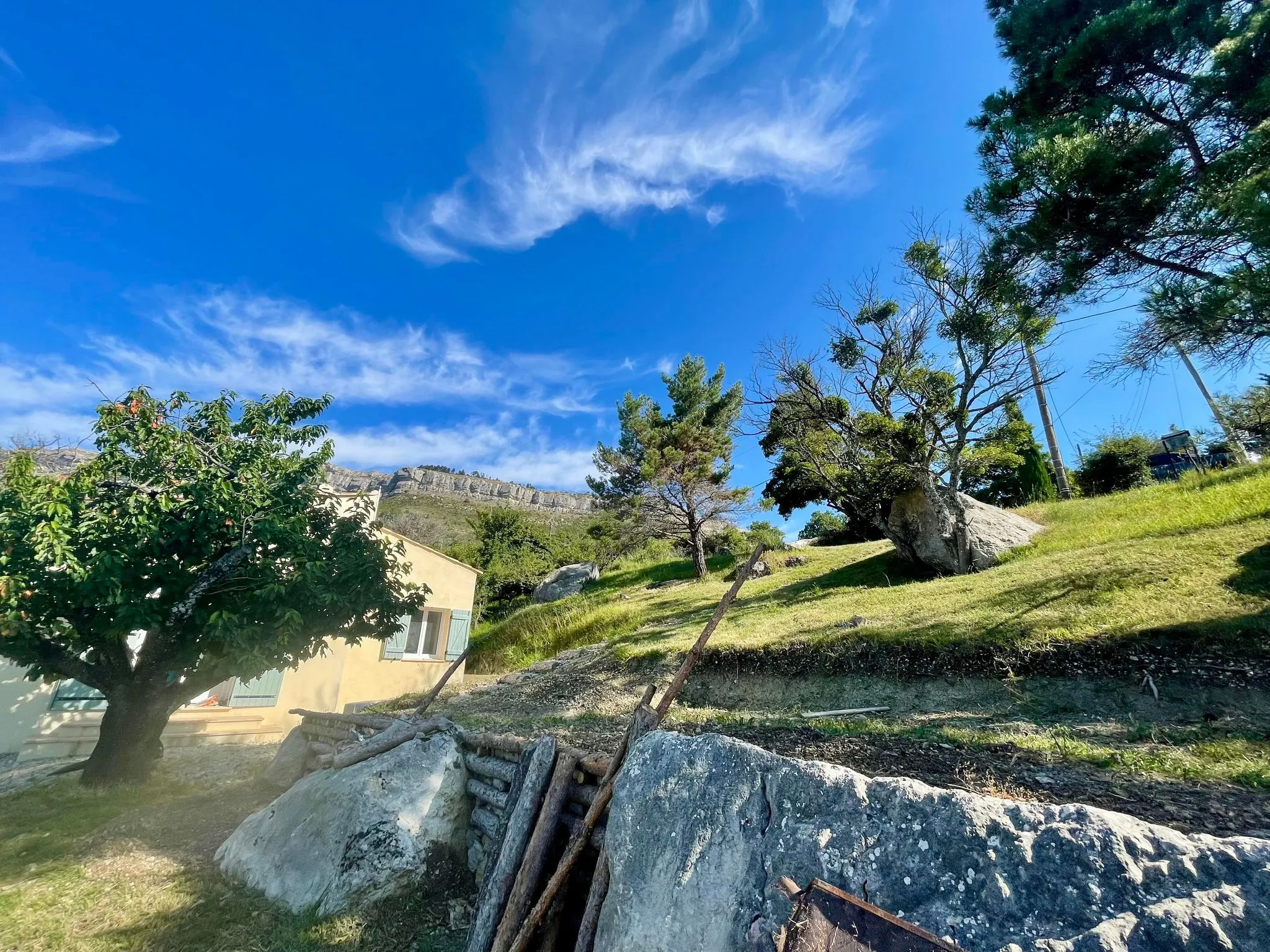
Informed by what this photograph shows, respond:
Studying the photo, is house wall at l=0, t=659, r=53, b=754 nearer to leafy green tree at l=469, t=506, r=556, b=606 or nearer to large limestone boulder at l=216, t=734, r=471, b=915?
large limestone boulder at l=216, t=734, r=471, b=915

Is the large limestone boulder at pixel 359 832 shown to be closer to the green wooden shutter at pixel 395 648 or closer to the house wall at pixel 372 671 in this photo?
the house wall at pixel 372 671

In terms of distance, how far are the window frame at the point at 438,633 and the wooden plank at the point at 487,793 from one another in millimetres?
10348

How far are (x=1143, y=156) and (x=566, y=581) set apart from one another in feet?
70.2

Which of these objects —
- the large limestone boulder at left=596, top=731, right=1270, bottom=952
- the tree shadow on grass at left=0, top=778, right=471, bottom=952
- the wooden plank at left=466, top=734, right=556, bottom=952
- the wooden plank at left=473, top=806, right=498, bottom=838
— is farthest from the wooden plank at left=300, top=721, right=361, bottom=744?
the large limestone boulder at left=596, top=731, right=1270, bottom=952

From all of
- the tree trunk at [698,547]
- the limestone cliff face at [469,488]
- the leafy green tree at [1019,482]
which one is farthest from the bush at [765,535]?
the limestone cliff face at [469,488]

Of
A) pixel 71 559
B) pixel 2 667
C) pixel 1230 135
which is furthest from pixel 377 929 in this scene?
pixel 1230 135

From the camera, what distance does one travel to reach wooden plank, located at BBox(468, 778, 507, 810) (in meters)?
4.70

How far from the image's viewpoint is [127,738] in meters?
7.78

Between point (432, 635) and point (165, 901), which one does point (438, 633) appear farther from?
point (165, 901)

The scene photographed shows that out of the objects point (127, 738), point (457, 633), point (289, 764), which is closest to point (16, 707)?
point (127, 738)

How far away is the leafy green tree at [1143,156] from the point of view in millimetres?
5270

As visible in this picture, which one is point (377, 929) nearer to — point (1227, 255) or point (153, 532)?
point (153, 532)

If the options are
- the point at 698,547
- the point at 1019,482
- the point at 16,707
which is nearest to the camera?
the point at 16,707

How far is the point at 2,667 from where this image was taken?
9.45 m
